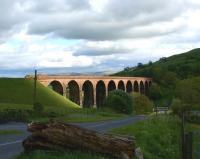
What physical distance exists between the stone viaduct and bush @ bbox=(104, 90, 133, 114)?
62.9 ft

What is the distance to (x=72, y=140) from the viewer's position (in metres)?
12.5

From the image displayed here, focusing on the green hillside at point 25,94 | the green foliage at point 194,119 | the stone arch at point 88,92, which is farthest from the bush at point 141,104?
the green foliage at point 194,119

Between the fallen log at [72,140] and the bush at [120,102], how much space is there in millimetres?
92112

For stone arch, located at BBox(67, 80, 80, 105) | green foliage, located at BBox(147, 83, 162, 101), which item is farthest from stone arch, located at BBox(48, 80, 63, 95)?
green foliage, located at BBox(147, 83, 162, 101)

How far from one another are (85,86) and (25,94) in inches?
1466

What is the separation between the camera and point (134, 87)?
573 ft

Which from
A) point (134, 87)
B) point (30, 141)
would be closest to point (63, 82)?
point (134, 87)

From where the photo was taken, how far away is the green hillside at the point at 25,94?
98.0 metres

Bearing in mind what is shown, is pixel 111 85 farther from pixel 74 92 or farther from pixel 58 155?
pixel 58 155

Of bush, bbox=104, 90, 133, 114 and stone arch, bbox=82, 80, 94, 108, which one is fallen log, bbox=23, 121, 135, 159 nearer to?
bush, bbox=104, 90, 133, 114

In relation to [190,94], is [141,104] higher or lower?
lower

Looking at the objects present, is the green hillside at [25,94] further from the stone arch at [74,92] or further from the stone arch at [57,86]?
the stone arch at [74,92]

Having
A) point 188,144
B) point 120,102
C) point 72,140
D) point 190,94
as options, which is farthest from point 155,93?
point 72,140

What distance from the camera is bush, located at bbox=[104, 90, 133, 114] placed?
10550cm
